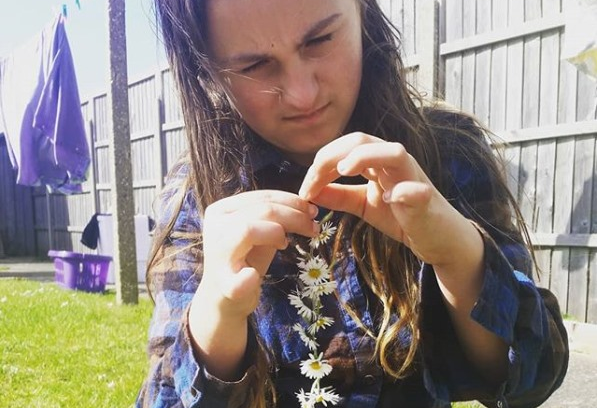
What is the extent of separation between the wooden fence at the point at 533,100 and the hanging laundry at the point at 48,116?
10.7 ft

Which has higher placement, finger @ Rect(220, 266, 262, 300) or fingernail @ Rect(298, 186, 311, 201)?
fingernail @ Rect(298, 186, 311, 201)

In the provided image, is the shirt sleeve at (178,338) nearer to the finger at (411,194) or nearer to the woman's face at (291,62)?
the woman's face at (291,62)

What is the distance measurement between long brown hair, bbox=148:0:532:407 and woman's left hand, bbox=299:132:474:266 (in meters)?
0.29

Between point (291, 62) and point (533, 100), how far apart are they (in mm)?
2803

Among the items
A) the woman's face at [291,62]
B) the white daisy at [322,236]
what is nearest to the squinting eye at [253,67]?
the woman's face at [291,62]

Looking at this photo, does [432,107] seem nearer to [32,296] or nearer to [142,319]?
[142,319]

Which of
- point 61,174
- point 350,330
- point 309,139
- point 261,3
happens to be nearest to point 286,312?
point 350,330

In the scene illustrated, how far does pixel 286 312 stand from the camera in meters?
1.39

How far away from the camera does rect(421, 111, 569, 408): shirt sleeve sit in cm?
105

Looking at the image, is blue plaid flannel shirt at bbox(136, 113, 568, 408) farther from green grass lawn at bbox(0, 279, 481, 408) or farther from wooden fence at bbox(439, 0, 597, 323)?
wooden fence at bbox(439, 0, 597, 323)

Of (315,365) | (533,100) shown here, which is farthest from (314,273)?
(533,100)

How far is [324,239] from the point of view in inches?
45.5

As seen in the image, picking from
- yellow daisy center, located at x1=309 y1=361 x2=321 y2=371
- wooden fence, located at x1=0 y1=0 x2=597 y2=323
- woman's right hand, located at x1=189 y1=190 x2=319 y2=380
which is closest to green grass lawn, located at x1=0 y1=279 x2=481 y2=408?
wooden fence, located at x1=0 y1=0 x2=597 y2=323

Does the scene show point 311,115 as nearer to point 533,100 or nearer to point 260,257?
point 260,257
